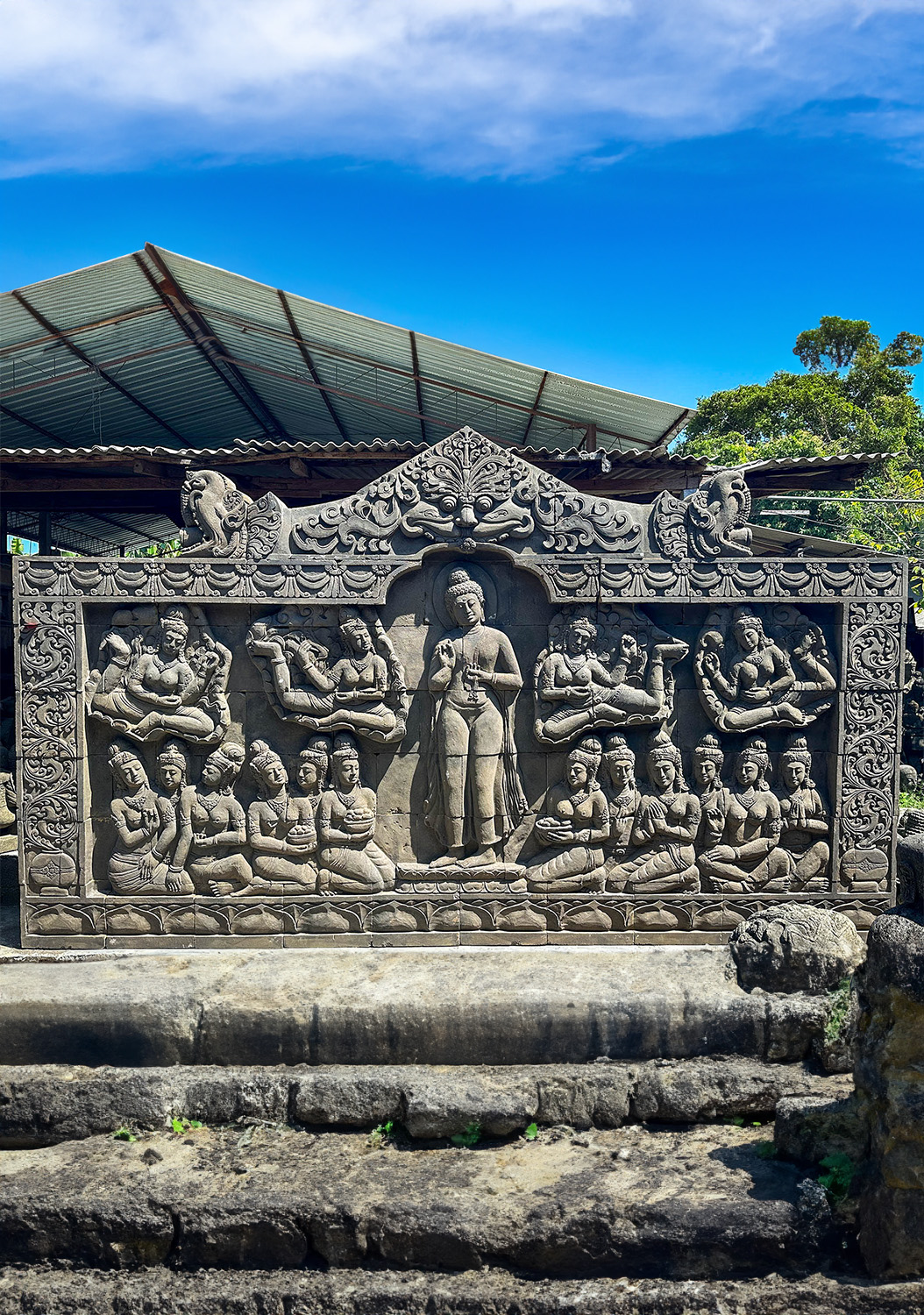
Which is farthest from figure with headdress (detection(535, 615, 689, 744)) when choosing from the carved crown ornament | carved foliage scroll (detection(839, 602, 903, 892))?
carved foliage scroll (detection(839, 602, 903, 892))

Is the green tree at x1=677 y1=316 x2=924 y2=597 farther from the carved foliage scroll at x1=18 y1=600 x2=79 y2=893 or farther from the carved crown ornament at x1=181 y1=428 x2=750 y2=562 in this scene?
the carved foliage scroll at x1=18 y1=600 x2=79 y2=893

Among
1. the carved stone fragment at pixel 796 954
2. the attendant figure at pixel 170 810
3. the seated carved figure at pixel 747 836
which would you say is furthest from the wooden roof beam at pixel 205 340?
the carved stone fragment at pixel 796 954

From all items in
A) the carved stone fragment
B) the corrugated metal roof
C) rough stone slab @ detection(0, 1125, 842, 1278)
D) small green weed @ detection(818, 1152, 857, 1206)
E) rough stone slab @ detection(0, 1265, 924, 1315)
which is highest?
the corrugated metal roof

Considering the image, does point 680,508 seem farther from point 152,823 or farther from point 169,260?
point 169,260

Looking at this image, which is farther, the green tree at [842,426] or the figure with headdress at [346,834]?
the green tree at [842,426]

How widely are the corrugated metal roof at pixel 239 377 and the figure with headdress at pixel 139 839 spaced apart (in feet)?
15.5

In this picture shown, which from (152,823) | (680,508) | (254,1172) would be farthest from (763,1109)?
(152,823)

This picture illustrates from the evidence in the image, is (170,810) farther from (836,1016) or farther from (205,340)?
(205,340)

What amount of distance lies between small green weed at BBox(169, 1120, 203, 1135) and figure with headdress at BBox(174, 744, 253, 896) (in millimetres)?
1691

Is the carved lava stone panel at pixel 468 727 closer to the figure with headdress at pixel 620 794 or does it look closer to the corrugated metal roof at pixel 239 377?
the figure with headdress at pixel 620 794

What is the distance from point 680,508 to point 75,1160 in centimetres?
559

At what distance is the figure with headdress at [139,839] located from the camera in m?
6.50

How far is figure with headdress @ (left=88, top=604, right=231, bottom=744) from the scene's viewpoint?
6.45m

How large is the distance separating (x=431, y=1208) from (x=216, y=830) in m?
3.09
